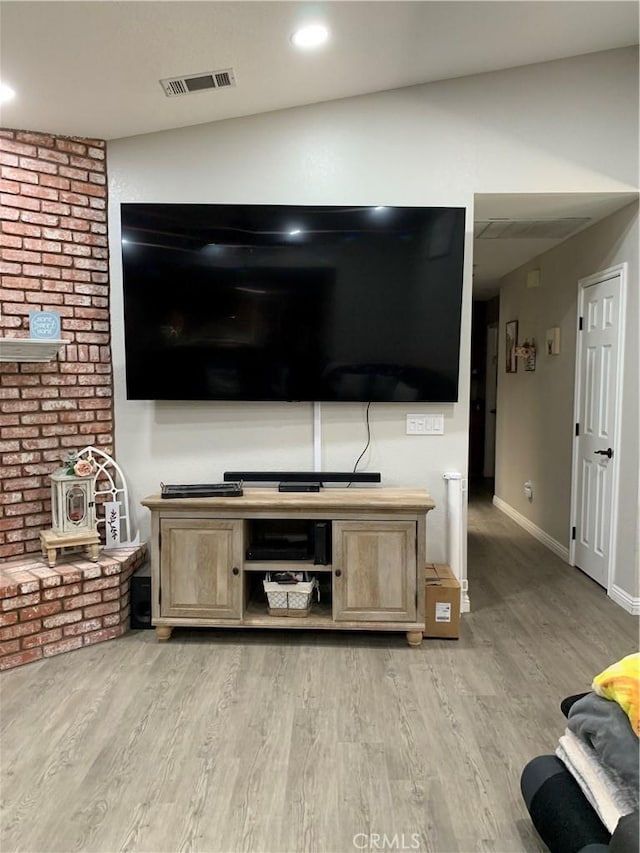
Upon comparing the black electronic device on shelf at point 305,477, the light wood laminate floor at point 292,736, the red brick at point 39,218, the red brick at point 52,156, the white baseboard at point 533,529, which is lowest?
the light wood laminate floor at point 292,736

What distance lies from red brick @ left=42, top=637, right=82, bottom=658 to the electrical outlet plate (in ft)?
6.81

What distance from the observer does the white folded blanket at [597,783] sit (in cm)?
130

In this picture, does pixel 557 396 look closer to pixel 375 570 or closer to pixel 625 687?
pixel 375 570

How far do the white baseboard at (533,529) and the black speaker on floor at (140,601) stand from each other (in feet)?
9.78

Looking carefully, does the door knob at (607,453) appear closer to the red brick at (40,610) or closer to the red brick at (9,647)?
the red brick at (40,610)

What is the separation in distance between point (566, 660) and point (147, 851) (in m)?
2.03

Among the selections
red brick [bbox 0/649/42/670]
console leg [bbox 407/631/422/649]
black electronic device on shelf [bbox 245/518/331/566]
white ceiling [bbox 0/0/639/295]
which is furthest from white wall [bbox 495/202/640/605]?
red brick [bbox 0/649/42/670]

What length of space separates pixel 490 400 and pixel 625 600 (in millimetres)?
4350

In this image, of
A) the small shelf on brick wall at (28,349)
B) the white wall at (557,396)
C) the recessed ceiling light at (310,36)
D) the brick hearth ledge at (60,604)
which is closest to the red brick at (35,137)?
the small shelf on brick wall at (28,349)

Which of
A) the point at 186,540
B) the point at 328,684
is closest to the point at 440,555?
the point at 328,684

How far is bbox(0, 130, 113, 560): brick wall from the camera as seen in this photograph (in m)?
2.89

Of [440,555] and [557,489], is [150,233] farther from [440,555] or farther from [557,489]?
[557,489]

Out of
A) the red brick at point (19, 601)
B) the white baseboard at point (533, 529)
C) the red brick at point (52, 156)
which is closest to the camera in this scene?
the red brick at point (19, 601)

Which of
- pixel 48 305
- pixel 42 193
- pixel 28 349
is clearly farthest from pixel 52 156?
pixel 28 349
